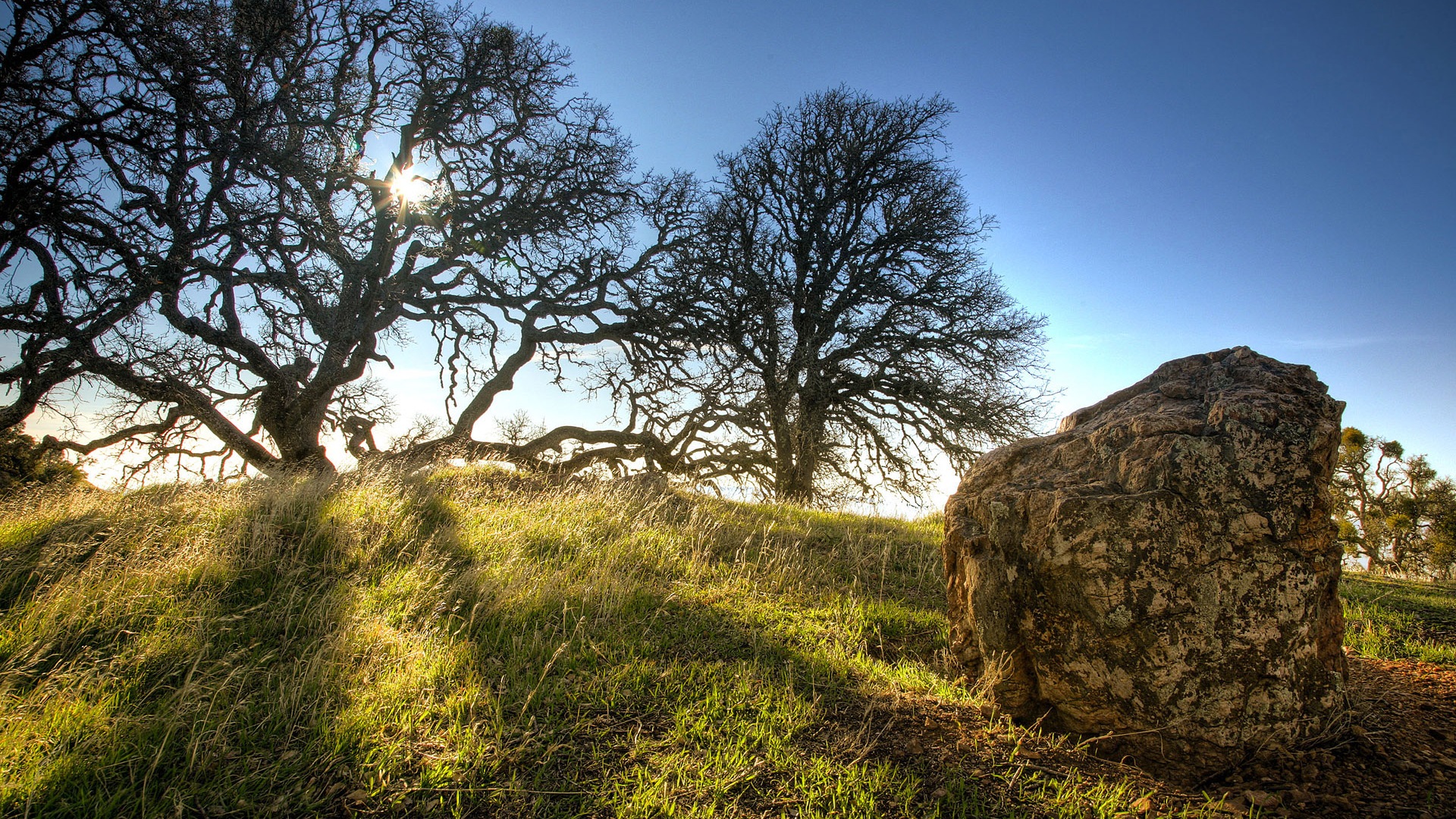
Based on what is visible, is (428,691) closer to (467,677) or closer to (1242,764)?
(467,677)

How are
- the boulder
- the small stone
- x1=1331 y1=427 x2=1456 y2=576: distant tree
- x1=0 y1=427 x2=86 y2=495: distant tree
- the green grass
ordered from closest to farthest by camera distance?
the small stone, the boulder, the green grass, x1=0 y1=427 x2=86 y2=495: distant tree, x1=1331 y1=427 x2=1456 y2=576: distant tree

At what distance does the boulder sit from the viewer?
3.13 meters

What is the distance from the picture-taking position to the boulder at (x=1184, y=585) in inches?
123

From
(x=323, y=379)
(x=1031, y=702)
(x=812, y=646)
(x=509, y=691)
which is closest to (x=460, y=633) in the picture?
(x=509, y=691)

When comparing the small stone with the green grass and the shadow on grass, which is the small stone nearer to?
the shadow on grass

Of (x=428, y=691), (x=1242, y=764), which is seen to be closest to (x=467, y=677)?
(x=428, y=691)

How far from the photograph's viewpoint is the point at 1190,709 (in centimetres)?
312

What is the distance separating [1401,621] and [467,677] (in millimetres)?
7415

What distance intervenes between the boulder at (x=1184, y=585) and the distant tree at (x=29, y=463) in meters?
12.1

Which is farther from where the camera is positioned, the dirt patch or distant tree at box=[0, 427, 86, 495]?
distant tree at box=[0, 427, 86, 495]

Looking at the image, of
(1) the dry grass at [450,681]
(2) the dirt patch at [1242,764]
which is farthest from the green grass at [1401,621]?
(1) the dry grass at [450,681]

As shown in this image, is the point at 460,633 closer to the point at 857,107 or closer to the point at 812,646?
the point at 812,646

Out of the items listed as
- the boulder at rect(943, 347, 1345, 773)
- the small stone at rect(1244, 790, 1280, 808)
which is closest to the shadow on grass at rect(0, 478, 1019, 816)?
the boulder at rect(943, 347, 1345, 773)

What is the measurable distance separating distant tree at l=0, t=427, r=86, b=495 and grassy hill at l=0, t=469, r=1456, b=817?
16.5 ft
